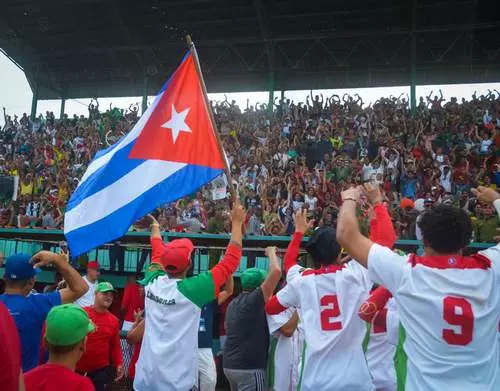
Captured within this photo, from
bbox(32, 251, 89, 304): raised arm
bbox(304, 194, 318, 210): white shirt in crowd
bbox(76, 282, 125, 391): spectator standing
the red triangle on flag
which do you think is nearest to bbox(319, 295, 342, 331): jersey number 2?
bbox(32, 251, 89, 304): raised arm

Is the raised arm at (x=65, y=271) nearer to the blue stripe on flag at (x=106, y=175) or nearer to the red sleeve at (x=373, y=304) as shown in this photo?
the blue stripe on flag at (x=106, y=175)

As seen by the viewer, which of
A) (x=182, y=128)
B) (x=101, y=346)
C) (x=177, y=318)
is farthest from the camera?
(x=101, y=346)

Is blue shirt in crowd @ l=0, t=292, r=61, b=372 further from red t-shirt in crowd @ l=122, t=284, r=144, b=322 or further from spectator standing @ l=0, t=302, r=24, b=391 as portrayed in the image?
red t-shirt in crowd @ l=122, t=284, r=144, b=322

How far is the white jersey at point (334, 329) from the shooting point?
10.2 ft

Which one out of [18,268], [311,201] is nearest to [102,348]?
[18,268]

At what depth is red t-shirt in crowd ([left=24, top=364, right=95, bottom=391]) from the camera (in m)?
2.40

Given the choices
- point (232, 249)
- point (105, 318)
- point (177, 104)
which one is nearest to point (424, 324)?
point (232, 249)

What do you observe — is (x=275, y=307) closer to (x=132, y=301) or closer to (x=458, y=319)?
(x=458, y=319)

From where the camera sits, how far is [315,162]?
1397cm

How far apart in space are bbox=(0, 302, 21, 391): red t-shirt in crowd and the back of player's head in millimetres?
2076

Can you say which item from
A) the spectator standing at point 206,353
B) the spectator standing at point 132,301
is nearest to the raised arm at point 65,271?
the spectator standing at point 206,353

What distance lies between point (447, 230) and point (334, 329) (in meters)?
1.12

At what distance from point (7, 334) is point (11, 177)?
16.0 meters

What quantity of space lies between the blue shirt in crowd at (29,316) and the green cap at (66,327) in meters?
0.69
